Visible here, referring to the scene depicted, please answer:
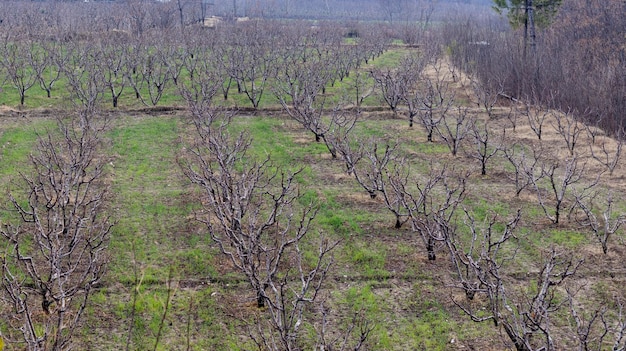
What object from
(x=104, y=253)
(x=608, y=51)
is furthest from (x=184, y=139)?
(x=608, y=51)

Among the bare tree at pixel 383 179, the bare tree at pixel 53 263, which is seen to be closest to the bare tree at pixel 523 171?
the bare tree at pixel 383 179

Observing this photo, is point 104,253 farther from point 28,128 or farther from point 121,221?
point 28,128

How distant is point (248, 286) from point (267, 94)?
1291 centimetres

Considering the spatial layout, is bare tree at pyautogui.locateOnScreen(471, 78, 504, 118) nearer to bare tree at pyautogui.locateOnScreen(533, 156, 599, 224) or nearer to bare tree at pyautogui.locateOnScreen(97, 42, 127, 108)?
bare tree at pyautogui.locateOnScreen(533, 156, 599, 224)

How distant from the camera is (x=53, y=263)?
516cm

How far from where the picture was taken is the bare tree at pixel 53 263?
16.1ft

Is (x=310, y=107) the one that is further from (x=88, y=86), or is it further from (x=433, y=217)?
(x=88, y=86)

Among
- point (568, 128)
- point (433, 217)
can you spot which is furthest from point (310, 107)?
point (433, 217)

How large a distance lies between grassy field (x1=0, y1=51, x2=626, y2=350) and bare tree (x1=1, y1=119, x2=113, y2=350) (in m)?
0.29

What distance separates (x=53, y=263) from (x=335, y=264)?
3230mm

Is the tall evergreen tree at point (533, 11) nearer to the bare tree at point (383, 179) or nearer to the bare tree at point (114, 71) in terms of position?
the bare tree at point (383, 179)

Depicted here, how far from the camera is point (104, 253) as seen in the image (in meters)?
7.54

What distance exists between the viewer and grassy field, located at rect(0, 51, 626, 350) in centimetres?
590

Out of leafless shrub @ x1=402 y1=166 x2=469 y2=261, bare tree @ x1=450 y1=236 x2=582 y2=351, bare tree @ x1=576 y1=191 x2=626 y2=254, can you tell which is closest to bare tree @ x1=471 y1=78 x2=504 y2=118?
leafless shrub @ x1=402 y1=166 x2=469 y2=261
